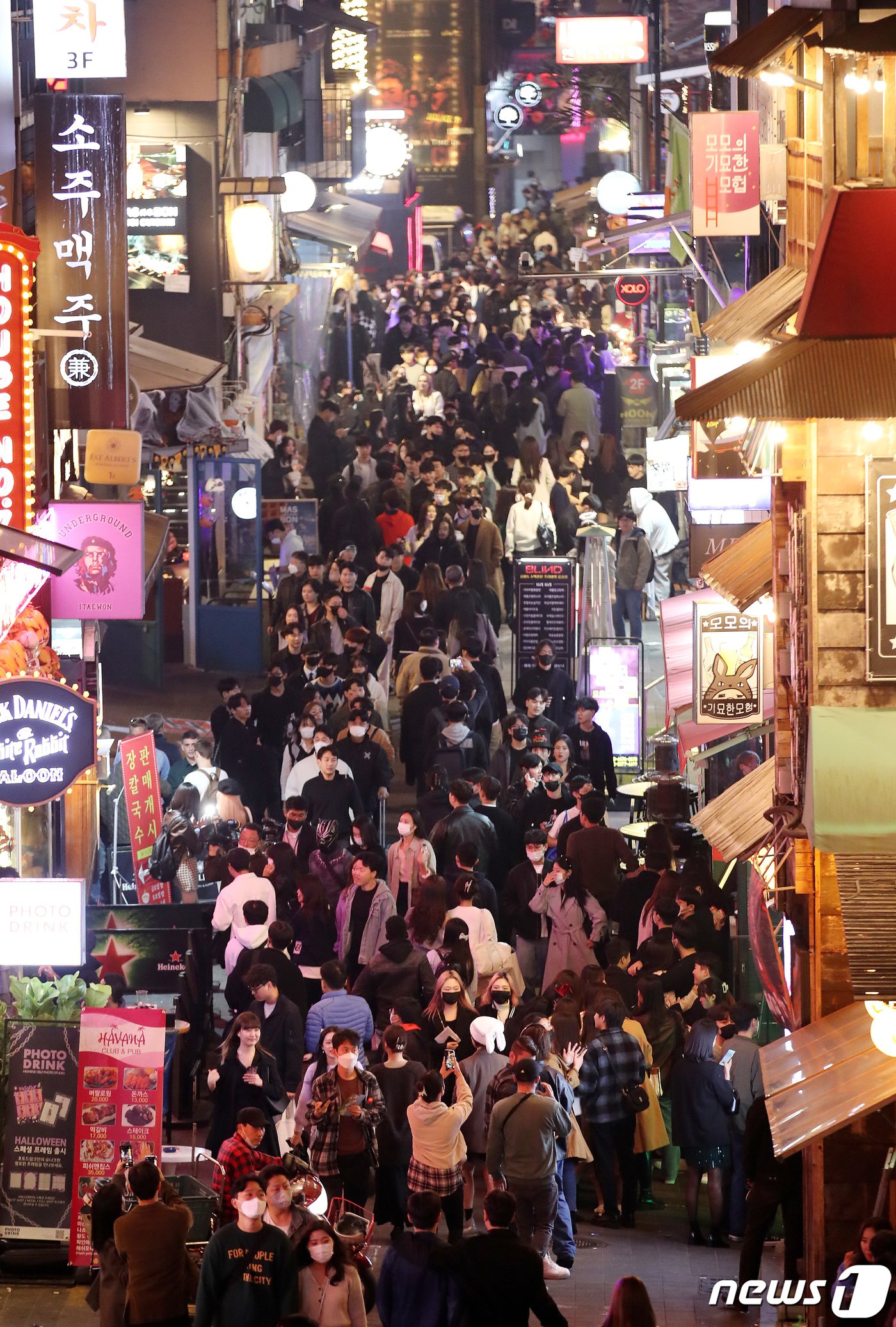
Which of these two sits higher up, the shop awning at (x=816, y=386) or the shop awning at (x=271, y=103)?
→ the shop awning at (x=271, y=103)

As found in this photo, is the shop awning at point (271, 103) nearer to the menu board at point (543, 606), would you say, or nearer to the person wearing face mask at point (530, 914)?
the menu board at point (543, 606)

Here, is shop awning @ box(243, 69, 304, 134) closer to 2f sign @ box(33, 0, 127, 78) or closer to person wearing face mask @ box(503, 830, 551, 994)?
2f sign @ box(33, 0, 127, 78)

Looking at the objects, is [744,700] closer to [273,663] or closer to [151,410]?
[273,663]

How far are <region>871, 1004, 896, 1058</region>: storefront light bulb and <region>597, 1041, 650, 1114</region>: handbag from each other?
2900mm

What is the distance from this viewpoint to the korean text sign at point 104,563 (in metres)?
16.5

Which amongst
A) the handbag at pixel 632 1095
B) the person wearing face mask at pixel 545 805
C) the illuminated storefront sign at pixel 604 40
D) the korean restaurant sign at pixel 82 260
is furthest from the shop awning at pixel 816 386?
the illuminated storefront sign at pixel 604 40

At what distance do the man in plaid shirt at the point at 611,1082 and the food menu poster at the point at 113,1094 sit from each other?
8.28 feet

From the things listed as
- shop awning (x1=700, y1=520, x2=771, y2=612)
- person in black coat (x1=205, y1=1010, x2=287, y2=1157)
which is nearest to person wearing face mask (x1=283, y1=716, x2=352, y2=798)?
shop awning (x1=700, y1=520, x2=771, y2=612)

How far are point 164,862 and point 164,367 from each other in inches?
371

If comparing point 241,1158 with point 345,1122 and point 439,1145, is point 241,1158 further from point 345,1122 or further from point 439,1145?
point 439,1145

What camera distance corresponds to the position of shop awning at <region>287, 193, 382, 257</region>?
38.0m

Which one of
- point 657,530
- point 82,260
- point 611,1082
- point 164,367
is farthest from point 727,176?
point 611,1082

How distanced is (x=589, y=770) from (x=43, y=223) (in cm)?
668

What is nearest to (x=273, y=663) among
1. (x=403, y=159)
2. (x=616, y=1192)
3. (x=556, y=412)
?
(x=616, y=1192)
